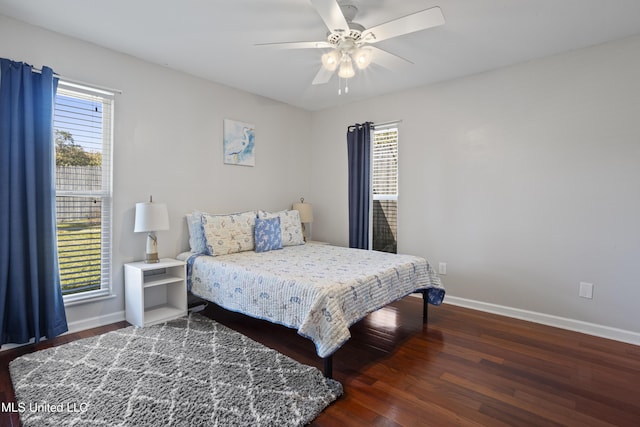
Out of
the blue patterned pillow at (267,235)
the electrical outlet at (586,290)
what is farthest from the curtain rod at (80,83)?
the electrical outlet at (586,290)

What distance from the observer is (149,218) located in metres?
3.02

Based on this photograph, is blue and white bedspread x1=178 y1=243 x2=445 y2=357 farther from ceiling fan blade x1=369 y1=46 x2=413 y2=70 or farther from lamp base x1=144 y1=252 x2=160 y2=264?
ceiling fan blade x1=369 y1=46 x2=413 y2=70

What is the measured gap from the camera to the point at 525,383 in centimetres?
210

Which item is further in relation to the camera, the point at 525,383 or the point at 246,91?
the point at 246,91

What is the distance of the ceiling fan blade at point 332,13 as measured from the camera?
188 cm

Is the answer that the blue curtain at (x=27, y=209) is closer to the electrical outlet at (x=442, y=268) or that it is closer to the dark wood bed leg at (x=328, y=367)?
the dark wood bed leg at (x=328, y=367)

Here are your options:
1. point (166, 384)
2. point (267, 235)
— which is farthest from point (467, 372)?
point (267, 235)

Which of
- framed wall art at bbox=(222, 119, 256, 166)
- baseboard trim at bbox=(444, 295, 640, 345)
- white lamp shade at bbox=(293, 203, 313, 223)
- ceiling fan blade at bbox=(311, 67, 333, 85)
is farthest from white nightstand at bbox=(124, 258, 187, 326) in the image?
baseboard trim at bbox=(444, 295, 640, 345)

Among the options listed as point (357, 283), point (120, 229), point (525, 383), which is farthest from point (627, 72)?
point (120, 229)

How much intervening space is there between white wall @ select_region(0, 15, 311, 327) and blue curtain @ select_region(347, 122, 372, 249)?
110cm

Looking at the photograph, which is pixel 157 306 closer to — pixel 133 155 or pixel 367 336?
pixel 133 155

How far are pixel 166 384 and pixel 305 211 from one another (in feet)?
9.73

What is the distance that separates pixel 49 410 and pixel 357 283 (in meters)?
1.92

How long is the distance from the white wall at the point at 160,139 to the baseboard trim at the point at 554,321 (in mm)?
2791
